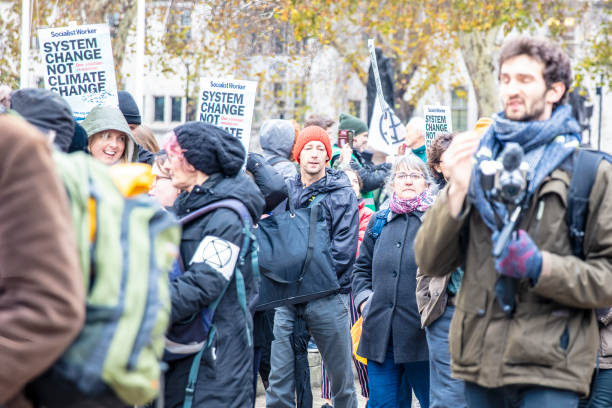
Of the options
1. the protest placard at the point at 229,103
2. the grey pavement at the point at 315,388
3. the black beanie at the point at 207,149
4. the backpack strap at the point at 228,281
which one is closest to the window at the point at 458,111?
the grey pavement at the point at 315,388

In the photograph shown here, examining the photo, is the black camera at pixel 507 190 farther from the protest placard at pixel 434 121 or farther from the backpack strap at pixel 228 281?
the protest placard at pixel 434 121

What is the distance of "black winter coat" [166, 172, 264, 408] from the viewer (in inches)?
162

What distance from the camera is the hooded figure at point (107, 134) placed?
5.86 meters

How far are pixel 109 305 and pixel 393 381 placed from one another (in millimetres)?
3624

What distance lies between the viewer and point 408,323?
224 inches

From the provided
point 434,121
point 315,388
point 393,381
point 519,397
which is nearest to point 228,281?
point 519,397

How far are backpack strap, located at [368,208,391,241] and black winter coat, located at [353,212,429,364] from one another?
0.12 meters

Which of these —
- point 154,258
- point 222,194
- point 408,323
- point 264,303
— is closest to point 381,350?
point 408,323

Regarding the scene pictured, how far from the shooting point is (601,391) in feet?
15.7

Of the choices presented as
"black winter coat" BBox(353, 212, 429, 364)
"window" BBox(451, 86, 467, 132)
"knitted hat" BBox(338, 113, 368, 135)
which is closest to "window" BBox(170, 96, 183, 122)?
"window" BBox(451, 86, 467, 132)

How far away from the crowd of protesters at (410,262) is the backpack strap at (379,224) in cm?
A: 1

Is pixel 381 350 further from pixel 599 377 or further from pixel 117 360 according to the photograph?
pixel 117 360

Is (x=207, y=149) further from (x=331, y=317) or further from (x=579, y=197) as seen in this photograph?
(x=331, y=317)

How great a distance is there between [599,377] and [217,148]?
2.25 metres
